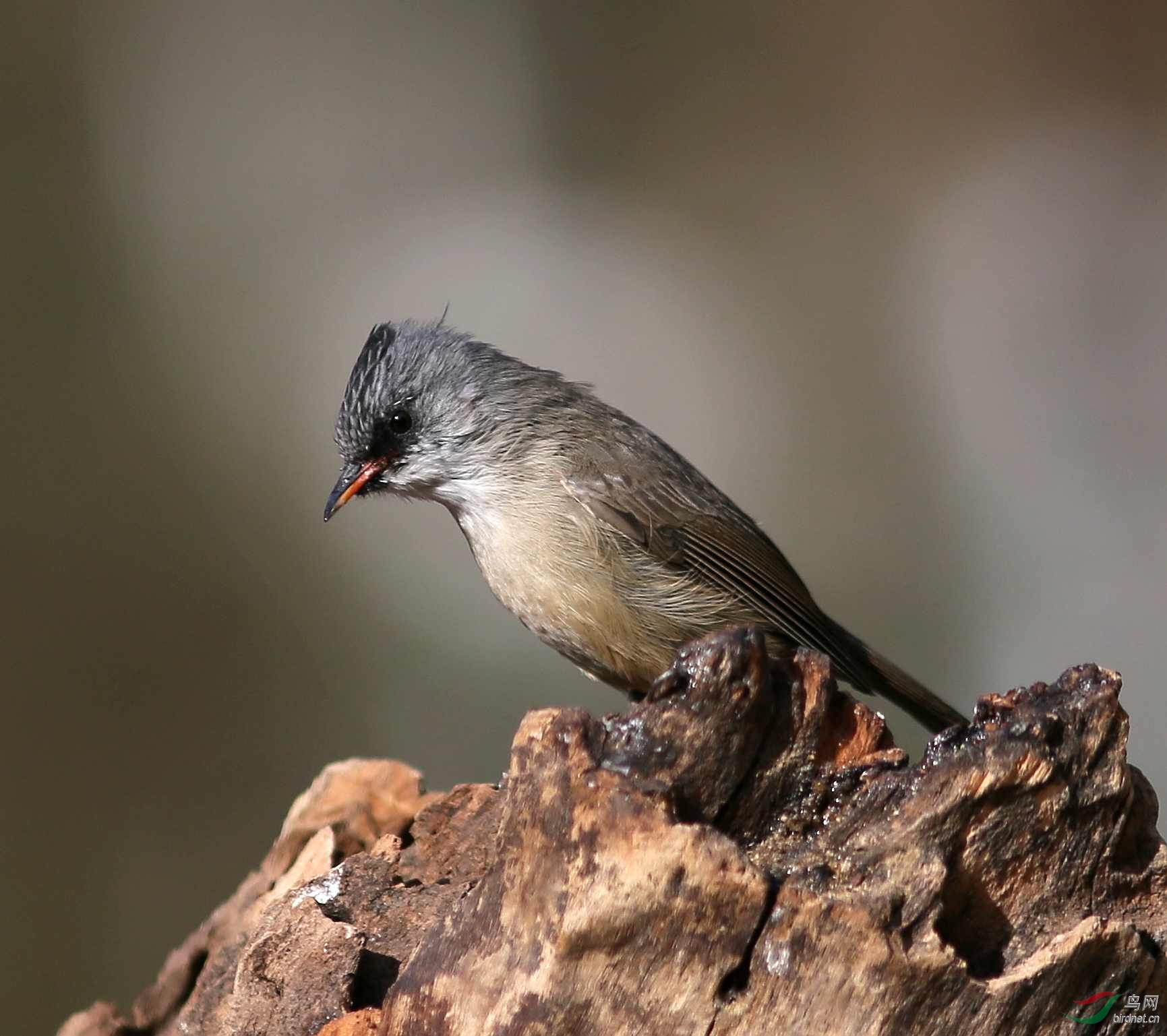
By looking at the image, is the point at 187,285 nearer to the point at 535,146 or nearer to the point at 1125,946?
the point at 535,146

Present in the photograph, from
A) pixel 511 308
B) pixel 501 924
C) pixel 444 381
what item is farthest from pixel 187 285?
pixel 501 924

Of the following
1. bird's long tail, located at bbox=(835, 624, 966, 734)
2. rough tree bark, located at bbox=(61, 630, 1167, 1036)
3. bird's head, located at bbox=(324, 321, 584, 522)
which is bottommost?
rough tree bark, located at bbox=(61, 630, 1167, 1036)

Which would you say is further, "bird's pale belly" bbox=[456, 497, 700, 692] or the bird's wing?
the bird's wing

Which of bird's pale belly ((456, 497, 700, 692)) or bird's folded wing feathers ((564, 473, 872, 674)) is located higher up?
bird's folded wing feathers ((564, 473, 872, 674))

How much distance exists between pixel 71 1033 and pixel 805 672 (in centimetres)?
239

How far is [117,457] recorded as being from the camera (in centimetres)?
724

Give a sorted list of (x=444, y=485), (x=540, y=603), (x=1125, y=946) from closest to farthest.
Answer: (x=1125, y=946), (x=540, y=603), (x=444, y=485)

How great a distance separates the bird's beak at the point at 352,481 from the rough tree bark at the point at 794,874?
6.04 ft

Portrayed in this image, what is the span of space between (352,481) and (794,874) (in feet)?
7.60

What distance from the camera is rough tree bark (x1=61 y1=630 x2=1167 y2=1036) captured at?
2.08 meters

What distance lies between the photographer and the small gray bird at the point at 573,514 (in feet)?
12.2

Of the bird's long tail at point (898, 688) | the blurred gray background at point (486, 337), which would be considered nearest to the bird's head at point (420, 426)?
the bird's long tail at point (898, 688)

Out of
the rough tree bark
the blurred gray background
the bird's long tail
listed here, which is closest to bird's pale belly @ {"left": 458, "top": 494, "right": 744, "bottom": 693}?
the bird's long tail

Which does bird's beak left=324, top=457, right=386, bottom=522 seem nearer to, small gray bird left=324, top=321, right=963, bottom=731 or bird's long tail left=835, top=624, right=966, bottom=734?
small gray bird left=324, top=321, right=963, bottom=731
